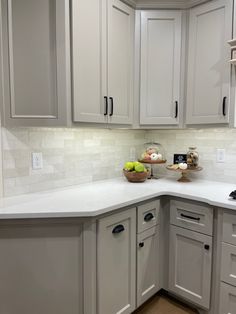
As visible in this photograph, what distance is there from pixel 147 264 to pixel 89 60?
62.7 inches

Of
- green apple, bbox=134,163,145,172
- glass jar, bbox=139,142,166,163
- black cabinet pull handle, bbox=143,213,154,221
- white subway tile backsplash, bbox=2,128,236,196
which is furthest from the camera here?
glass jar, bbox=139,142,166,163

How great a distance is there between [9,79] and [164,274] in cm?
190

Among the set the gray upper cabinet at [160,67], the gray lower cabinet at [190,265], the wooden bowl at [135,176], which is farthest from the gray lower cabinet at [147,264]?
the gray upper cabinet at [160,67]

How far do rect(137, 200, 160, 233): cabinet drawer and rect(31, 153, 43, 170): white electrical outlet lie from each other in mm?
820

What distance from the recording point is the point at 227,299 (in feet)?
5.42

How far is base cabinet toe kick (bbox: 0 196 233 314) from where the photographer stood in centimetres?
143

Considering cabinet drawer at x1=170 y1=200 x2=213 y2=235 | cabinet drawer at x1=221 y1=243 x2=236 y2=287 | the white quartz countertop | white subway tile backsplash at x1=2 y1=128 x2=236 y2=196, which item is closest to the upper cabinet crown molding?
white subway tile backsplash at x1=2 y1=128 x2=236 y2=196

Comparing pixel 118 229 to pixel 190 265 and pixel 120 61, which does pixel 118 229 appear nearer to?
pixel 190 265

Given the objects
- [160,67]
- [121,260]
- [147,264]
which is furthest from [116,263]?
[160,67]

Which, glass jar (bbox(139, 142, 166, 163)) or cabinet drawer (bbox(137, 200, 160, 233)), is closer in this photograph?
cabinet drawer (bbox(137, 200, 160, 233))

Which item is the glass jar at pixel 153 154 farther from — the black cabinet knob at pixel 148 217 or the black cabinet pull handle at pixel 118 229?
the black cabinet pull handle at pixel 118 229

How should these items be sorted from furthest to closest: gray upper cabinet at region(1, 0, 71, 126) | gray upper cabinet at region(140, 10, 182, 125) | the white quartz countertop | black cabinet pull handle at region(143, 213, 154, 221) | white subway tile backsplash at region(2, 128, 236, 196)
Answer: gray upper cabinet at region(140, 10, 182, 125)
black cabinet pull handle at region(143, 213, 154, 221)
white subway tile backsplash at region(2, 128, 236, 196)
gray upper cabinet at region(1, 0, 71, 126)
the white quartz countertop

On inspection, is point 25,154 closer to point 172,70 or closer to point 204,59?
point 172,70

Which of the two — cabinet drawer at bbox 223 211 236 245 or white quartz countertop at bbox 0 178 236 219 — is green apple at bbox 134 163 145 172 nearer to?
white quartz countertop at bbox 0 178 236 219
